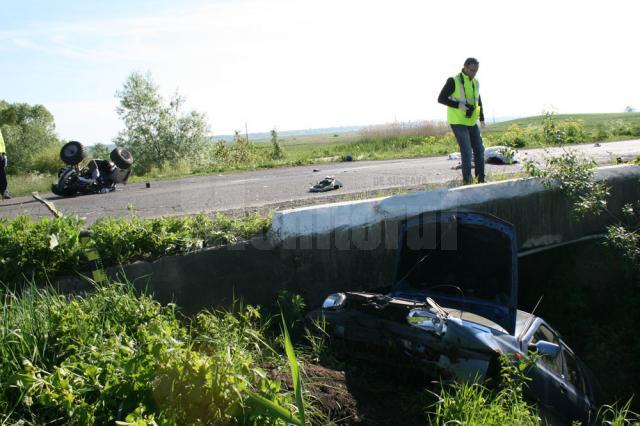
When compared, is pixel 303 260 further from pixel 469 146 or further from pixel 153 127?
pixel 153 127

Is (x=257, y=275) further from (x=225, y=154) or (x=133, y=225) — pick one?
(x=225, y=154)

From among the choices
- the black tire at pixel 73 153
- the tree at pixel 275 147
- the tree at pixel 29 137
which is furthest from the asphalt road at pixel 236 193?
the tree at pixel 29 137

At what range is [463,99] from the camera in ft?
27.8

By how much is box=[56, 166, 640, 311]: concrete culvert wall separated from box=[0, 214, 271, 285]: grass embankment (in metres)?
0.15

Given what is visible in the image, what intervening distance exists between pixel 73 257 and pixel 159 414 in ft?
8.45

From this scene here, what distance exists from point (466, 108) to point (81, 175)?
808 cm

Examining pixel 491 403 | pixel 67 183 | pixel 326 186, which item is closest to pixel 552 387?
pixel 491 403

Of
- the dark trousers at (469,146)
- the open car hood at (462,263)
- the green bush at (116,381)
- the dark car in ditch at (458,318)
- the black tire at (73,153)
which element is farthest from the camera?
the black tire at (73,153)

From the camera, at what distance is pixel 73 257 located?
17.2 feet

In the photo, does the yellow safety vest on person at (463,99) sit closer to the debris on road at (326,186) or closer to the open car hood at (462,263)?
the debris on road at (326,186)

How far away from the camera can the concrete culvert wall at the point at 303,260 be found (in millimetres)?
5512

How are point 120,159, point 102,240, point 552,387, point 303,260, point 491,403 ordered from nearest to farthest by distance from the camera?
point 491,403
point 552,387
point 102,240
point 303,260
point 120,159

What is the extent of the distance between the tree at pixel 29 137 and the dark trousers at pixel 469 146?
116 feet

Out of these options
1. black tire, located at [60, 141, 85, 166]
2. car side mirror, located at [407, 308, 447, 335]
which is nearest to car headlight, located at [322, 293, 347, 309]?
car side mirror, located at [407, 308, 447, 335]
